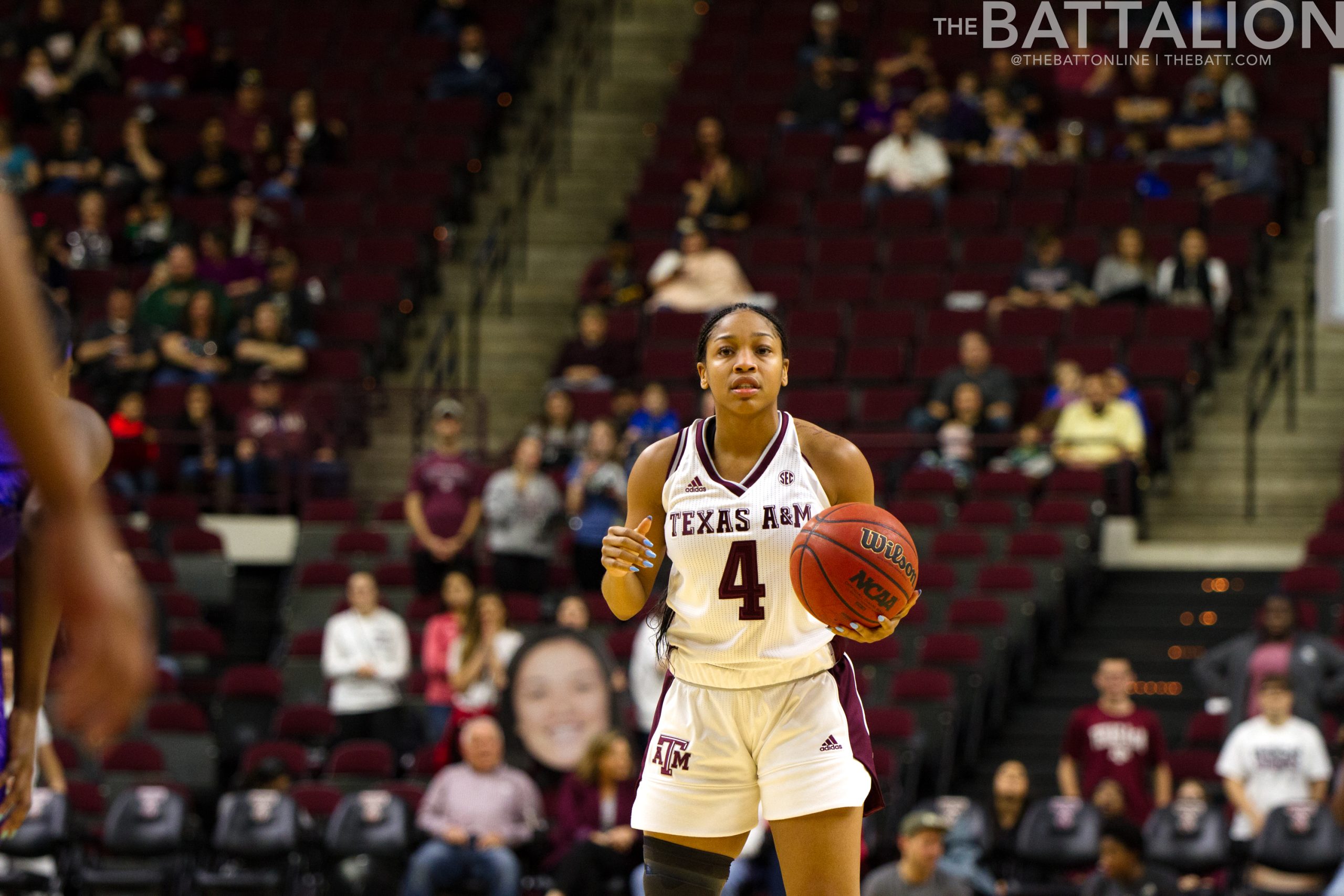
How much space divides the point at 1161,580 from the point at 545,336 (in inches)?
255

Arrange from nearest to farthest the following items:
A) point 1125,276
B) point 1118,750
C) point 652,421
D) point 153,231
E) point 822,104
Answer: point 1118,750, point 652,421, point 1125,276, point 153,231, point 822,104

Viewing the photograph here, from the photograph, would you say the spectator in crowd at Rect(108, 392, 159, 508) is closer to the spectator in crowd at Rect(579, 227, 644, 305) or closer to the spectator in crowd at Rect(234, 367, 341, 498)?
the spectator in crowd at Rect(234, 367, 341, 498)

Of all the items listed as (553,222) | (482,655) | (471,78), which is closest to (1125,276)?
(482,655)

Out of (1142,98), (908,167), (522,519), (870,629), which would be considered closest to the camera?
(870,629)

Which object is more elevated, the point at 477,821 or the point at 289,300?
the point at 289,300

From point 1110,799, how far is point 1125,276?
5382 mm

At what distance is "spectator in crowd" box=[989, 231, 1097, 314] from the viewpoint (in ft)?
47.1

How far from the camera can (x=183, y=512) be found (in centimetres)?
1395

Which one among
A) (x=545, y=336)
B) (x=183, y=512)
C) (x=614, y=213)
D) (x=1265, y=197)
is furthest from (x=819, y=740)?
(x=614, y=213)

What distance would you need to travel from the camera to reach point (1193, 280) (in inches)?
567

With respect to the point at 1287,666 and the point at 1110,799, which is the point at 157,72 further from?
the point at 1287,666

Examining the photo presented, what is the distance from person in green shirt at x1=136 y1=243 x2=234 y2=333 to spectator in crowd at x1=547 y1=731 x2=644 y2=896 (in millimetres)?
6381

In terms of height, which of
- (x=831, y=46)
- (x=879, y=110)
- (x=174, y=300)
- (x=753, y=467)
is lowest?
(x=753, y=467)

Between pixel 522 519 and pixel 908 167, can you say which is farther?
pixel 908 167
